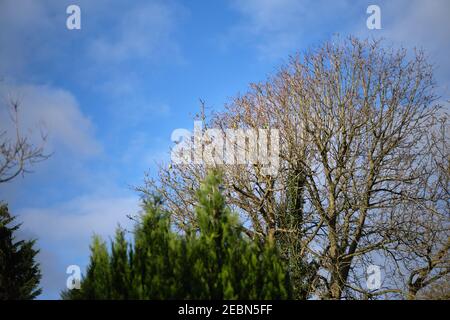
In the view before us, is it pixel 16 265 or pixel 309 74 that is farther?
pixel 16 265

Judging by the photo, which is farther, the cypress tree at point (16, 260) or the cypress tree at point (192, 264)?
the cypress tree at point (16, 260)

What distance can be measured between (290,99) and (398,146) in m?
4.70

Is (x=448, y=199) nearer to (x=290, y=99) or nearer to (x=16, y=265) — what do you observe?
(x=290, y=99)

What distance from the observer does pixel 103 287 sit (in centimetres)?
805

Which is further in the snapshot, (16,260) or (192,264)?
(16,260)

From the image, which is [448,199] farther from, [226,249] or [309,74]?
[226,249]

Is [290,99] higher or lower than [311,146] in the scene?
→ higher

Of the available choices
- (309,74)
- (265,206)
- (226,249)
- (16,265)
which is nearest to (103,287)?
(226,249)

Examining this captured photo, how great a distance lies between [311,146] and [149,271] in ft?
42.0

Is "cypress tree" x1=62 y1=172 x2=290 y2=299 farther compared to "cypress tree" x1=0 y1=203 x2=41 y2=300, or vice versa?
"cypress tree" x1=0 y1=203 x2=41 y2=300

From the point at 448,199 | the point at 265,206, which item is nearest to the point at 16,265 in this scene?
the point at 265,206
